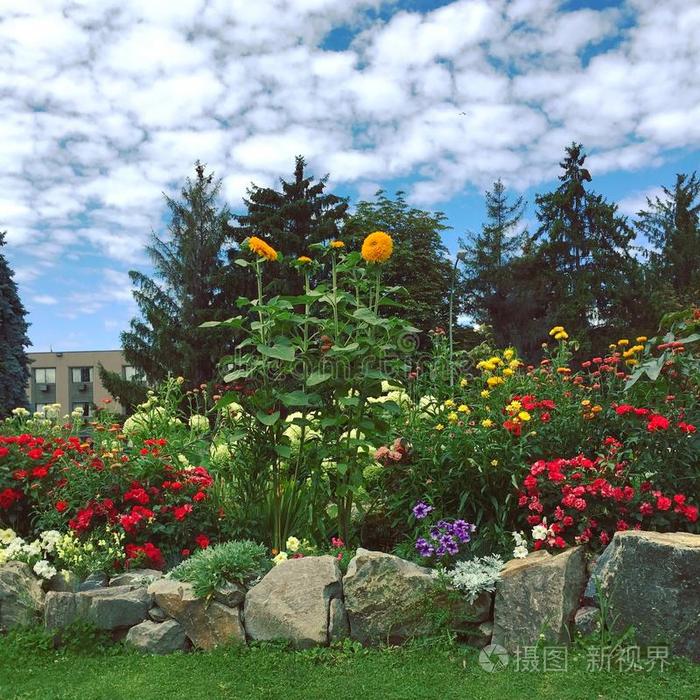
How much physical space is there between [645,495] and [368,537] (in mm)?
1813

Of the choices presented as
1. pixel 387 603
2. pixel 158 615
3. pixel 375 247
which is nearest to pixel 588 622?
pixel 387 603

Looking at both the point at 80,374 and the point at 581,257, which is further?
the point at 80,374

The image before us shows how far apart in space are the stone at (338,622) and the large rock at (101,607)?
103cm

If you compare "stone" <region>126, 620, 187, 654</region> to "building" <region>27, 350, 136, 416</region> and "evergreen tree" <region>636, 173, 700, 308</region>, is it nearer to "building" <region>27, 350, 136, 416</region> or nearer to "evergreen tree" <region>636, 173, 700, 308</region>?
"evergreen tree" <region>636, 173, 700, 308</region>

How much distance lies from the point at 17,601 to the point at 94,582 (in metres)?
0.43

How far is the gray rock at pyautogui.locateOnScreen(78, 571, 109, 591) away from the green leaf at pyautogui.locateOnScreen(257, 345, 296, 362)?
1.64 metres

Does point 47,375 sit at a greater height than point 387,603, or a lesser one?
greater

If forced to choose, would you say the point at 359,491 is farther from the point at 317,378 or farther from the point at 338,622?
the point at 338,622

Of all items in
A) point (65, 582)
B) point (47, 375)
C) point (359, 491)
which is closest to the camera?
point (65, 582)

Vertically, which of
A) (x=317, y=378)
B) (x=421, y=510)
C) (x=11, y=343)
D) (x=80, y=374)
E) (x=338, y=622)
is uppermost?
(x=80, y=374)

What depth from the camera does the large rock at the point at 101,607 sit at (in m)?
3.69

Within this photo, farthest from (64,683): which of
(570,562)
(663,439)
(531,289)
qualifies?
(531,289)

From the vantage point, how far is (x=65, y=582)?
412cm

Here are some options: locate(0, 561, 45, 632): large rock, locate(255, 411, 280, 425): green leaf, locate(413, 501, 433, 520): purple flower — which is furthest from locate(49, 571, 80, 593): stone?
locate(413, 501, 433, 520): purple flower
